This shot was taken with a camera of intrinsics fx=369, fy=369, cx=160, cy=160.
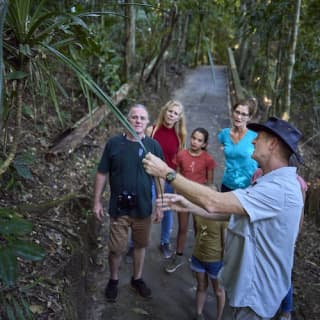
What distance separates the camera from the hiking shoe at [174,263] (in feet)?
12.7

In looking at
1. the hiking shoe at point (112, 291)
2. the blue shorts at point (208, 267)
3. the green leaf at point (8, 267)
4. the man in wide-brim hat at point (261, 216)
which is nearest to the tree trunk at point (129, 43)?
the hiking shoe at point (112, 291)

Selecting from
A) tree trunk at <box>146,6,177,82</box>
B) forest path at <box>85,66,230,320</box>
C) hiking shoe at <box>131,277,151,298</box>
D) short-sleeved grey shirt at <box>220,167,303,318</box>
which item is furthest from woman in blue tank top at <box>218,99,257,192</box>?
tree trunk at <box>146,6,177,82</box>

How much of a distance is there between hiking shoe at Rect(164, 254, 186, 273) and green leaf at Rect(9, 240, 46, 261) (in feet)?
8.45

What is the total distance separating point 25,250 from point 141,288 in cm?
224

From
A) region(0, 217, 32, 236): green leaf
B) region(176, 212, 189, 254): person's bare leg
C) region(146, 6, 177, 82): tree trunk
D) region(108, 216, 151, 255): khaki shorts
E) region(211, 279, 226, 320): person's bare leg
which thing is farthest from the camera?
region(146, 6, 177, 82): tree trunk

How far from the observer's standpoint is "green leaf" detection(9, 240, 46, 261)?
141 centimetres

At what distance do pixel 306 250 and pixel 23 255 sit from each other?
3990mm

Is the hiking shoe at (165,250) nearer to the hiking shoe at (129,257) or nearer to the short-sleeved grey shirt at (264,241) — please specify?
the hiking shoe at (129,257)

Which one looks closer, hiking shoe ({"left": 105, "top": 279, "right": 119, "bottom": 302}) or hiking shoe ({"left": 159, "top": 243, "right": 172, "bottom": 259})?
hiking shoe ({"left": 105, "top": 279, "right": 119, "bottom": 302})

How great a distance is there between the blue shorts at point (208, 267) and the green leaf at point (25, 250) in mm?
1737

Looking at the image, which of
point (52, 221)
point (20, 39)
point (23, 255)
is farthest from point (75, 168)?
point (23, 255)

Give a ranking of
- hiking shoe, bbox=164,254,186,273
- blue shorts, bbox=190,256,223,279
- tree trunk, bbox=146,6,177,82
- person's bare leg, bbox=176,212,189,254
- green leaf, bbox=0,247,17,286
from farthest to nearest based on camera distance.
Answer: tree trunk, bbox=146,6,177,82 < hiking shoe, bbox=164,254,186,273 < person's bare leg, bbox=176,212,189,254 < blue shorts, bbox=190,256,223,279 < green leaf, bbox=0,247,17,286

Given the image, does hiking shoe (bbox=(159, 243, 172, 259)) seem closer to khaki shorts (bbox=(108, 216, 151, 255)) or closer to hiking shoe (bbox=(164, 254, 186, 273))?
hiking shoe (bbox=(164, 254, 186, 273))

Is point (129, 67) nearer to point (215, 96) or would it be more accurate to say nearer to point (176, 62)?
point (215, 96)
